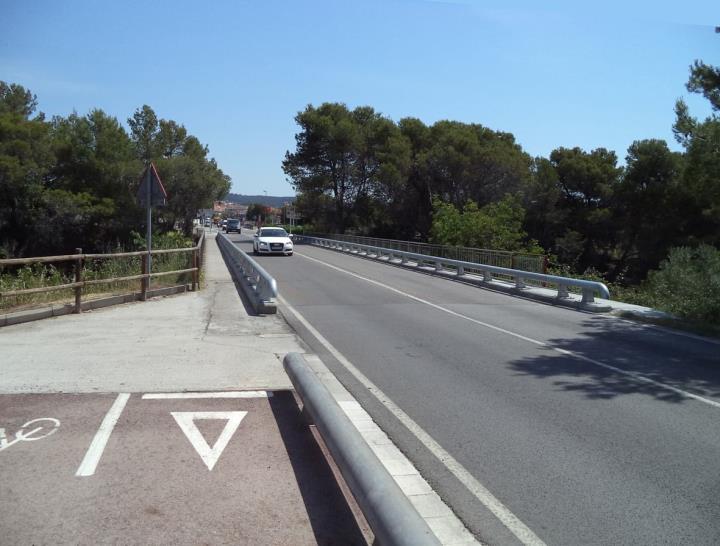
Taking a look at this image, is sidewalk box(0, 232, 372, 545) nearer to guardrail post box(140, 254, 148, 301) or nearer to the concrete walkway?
the concrete walkway

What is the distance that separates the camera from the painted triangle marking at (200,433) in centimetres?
545

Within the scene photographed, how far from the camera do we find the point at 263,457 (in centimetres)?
545

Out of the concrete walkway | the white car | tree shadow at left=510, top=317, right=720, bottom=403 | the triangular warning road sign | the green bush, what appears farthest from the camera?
the white car

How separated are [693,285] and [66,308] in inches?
510

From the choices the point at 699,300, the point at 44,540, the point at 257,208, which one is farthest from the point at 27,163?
the point at 257,208

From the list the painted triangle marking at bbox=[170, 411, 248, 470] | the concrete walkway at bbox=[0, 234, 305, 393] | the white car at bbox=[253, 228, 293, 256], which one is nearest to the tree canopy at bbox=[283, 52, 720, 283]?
the white car at bbox=[253, 228, 293, 256]

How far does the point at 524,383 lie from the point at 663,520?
149 inches

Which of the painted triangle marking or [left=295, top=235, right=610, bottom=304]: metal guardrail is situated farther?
[left=295, top=235, right=610, bottom=304]: metal guardrail

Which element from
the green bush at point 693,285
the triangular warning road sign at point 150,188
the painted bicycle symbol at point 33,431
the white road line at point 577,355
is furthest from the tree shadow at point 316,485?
the green bush at point 693,285

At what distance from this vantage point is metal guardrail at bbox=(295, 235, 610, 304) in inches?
630

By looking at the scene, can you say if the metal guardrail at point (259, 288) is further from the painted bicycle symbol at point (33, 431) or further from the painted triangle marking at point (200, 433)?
the painted bicycle symbol at point (33, 431)

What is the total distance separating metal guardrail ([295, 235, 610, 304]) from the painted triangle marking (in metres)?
11.2

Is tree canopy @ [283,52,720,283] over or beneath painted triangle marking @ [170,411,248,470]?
over

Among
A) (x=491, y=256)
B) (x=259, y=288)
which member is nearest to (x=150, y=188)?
(x=259, y=288)
